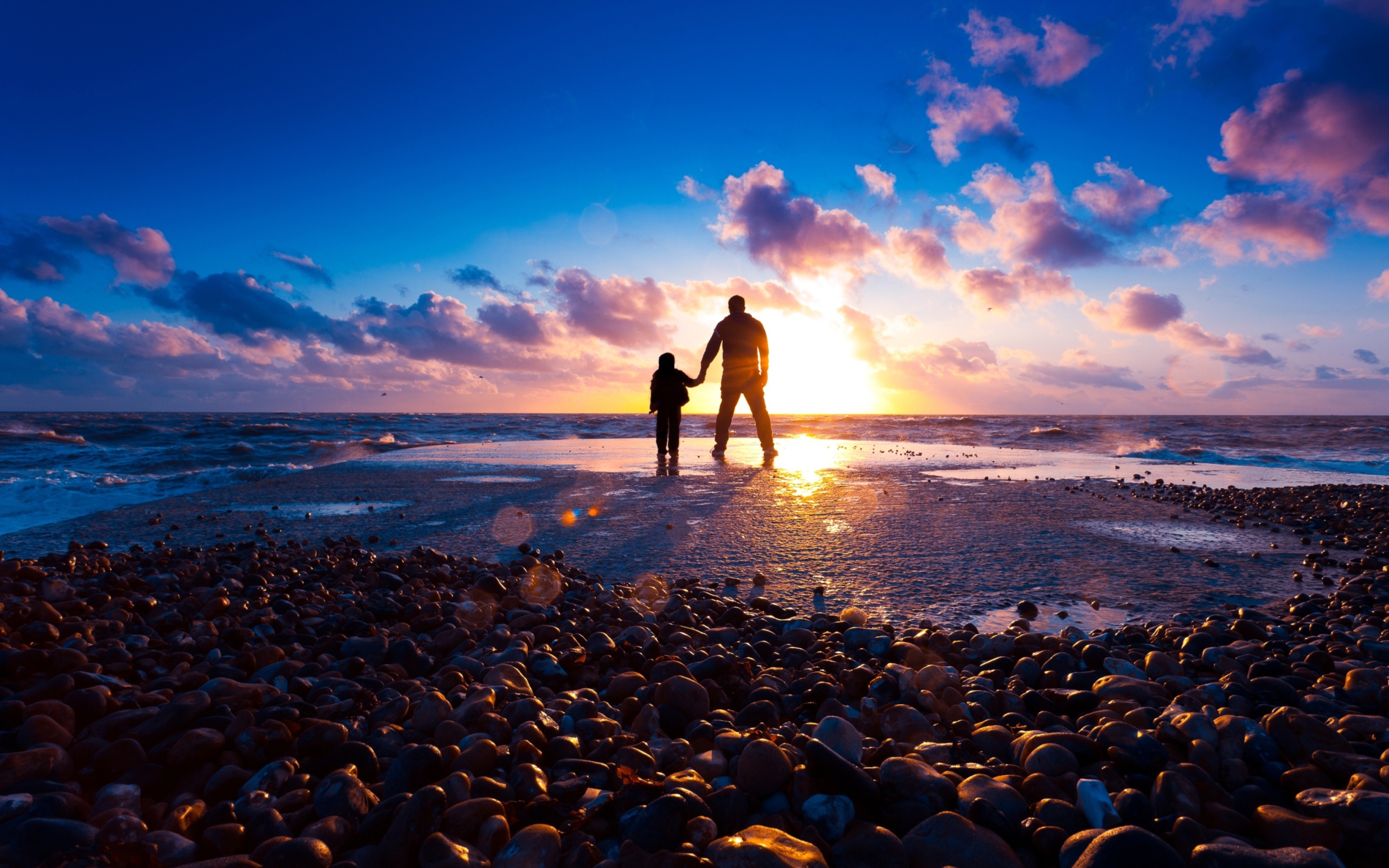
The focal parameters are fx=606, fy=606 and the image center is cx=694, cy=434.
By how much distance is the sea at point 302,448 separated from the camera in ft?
25.9

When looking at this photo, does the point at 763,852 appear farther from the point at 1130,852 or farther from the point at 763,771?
the point at 1130,852

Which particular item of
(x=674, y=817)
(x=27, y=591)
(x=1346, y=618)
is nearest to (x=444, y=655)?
(x=674, y=817)

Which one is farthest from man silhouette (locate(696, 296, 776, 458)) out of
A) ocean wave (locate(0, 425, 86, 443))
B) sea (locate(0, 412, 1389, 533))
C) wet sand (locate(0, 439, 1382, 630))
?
ocean wave (locate(0, 425, 86, 443))

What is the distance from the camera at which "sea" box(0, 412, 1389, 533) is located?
789 cm

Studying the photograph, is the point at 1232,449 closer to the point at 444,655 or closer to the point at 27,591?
the point at 444,655

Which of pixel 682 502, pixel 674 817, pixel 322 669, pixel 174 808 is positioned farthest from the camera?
pixel 682 502

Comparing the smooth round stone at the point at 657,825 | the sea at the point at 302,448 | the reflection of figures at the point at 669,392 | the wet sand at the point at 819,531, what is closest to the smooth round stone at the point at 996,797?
the smooth round stone at the point at 657,825

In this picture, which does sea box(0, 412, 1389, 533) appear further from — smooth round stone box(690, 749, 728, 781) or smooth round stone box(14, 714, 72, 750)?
smooth round stone box(690, 749, 728, 781)

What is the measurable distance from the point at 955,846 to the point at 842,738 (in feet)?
1.54

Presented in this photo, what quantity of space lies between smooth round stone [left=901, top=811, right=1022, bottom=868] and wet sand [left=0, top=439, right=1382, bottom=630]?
179 cm

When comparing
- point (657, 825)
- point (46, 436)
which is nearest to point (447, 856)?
point (657, 825)

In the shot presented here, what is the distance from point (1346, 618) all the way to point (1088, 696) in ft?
6.84

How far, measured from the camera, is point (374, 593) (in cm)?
346

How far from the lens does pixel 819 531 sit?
5.08m
